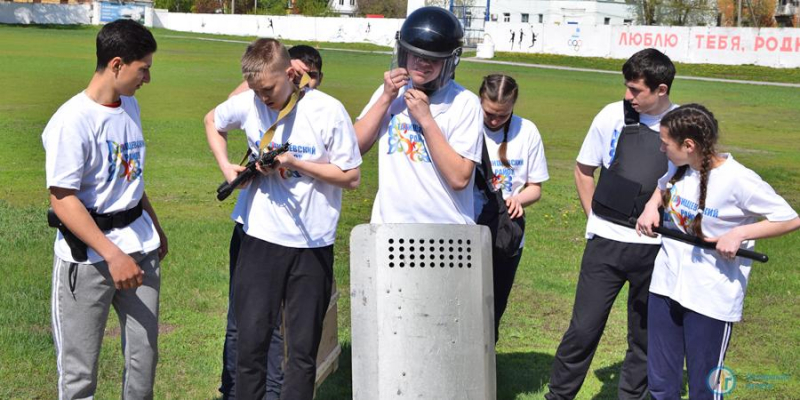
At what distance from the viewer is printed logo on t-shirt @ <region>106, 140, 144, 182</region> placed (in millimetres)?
4332

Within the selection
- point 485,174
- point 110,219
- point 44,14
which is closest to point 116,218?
point 110,219

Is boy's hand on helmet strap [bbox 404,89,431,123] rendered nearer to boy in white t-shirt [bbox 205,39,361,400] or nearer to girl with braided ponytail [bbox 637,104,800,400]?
boy in white t-shirt [bbox 205,39,361,400]

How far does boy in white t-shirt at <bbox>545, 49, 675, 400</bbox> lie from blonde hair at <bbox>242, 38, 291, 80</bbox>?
75.7 inches

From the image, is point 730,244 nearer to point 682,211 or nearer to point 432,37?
point 682,211

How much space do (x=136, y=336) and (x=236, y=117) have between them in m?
1.16

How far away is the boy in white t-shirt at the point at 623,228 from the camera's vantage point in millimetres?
5328

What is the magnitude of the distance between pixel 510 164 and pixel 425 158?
4.58ft

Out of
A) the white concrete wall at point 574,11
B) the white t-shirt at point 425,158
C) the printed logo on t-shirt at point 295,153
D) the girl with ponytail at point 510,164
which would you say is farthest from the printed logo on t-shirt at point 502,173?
the white concrete wall at point 574,11

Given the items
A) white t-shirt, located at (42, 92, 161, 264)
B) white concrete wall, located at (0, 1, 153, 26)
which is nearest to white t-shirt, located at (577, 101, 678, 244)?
white t-shirt, located at (42, 92, 161, 264)

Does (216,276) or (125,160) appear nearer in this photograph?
(125,160)

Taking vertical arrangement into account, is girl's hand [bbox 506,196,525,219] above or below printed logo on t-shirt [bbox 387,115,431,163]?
below

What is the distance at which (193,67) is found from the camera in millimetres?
38500

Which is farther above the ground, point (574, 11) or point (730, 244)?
point (574, 11)

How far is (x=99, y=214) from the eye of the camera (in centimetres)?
433
